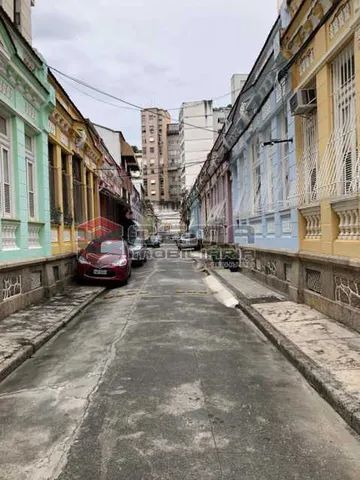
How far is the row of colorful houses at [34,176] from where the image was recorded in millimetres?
9148

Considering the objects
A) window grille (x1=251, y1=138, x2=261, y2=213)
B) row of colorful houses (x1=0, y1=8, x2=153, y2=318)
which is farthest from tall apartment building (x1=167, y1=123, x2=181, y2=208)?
window grille (x1=251, y1=138, x2=261, y2=213)

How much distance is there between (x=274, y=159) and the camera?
1169 centimetres

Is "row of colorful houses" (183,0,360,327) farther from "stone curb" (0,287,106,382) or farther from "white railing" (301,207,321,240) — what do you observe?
"stone curb" (0,287,106,382)

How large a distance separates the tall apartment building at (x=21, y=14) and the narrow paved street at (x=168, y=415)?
1248 cm

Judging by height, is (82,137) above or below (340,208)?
above

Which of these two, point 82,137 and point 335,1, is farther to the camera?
point 82,137

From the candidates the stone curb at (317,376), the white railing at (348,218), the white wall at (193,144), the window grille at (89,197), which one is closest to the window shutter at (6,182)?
the stone curb at (317,376)

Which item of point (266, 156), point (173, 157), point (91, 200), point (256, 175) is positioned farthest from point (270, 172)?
point (173, 157)

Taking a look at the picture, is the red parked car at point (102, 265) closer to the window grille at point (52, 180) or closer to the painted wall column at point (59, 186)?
the painted wall column at point (59, 186)

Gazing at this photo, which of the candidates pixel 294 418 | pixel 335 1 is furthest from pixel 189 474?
pixel 335 1

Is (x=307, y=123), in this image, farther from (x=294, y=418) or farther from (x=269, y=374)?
(x=294, y=418)

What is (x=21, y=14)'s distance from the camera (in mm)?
15633

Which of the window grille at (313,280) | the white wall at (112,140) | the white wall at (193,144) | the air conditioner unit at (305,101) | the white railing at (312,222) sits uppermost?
the white wall at (193,144)

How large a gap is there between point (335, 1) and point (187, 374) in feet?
20.1
